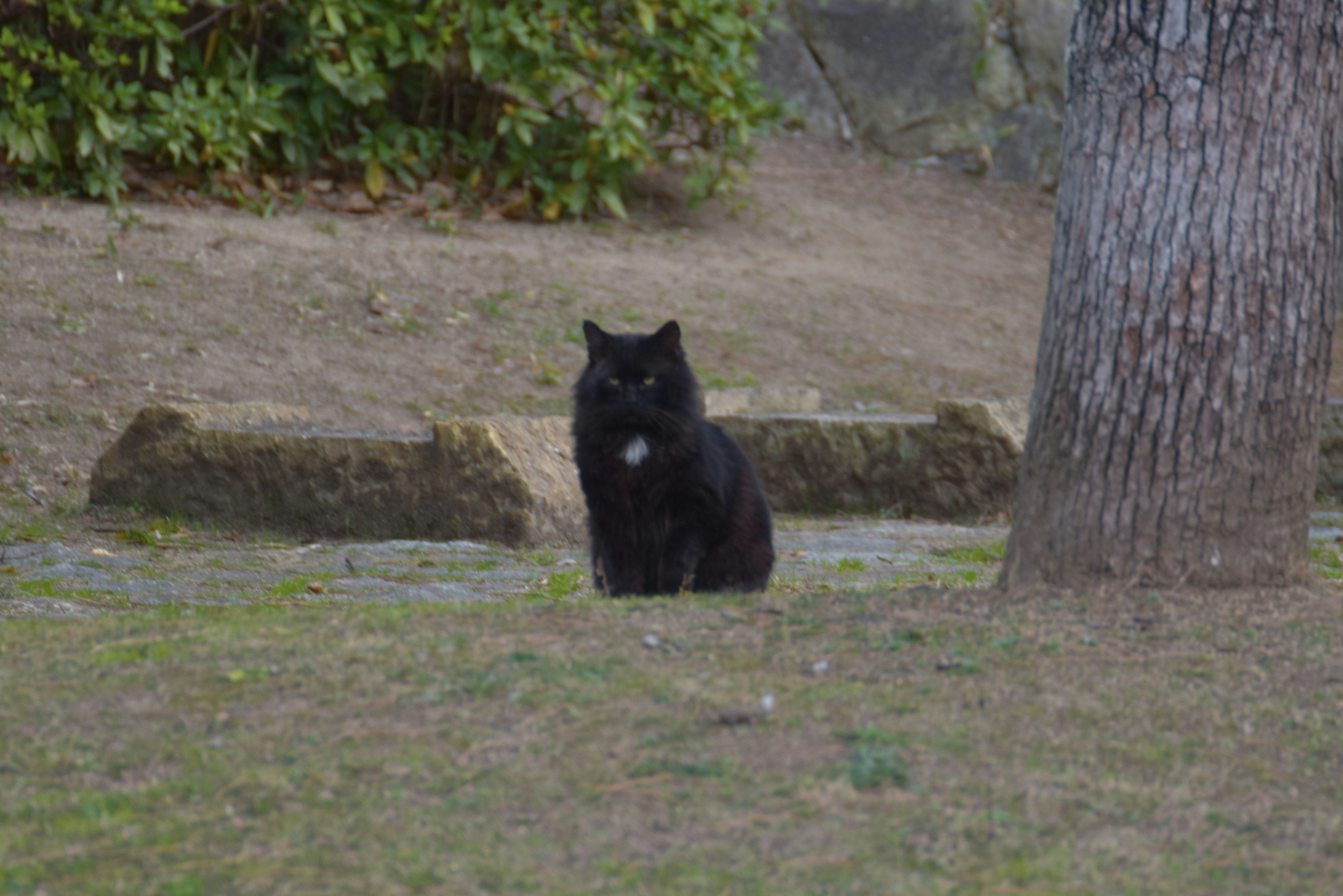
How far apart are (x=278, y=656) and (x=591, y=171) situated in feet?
33.7

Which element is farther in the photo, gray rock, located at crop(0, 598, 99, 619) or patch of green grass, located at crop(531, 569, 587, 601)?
patch of green grass, located at crop(531, 569, 587, 601)

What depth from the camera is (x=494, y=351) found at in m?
9.37

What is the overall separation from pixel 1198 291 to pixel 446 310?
758cm

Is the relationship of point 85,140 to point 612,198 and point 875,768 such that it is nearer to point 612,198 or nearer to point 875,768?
point 612,198

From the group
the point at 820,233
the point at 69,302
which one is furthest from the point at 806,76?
the point at 69,302

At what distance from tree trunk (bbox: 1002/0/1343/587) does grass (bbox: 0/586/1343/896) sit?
182mm

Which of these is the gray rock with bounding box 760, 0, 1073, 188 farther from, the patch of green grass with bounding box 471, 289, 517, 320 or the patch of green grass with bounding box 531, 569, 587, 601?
the patch of green grass with bounding box 531, 569, 587, 601

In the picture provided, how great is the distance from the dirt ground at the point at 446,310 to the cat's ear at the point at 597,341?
11.8ft

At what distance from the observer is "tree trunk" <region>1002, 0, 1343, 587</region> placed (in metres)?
3.00

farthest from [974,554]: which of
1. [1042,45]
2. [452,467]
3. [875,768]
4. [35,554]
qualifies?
[1042,45]

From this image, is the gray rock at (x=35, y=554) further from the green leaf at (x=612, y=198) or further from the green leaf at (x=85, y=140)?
the green leaf at (x=612, y=198)

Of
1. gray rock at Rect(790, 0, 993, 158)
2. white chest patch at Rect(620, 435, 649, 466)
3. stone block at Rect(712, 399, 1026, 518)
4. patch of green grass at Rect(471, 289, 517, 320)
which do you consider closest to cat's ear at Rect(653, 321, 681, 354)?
white chest patch at Rect(620, 435, 649, 466)

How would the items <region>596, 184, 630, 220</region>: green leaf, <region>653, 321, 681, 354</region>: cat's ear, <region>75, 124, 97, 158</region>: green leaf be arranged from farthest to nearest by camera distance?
<region>596, 184, 630, 220</region>: green leaf < <region>75, 124, 97, 158</region>: green leaf < <region>653, 321, 681, 354</region>: cat's ear

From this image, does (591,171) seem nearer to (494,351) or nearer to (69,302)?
(494,351)
